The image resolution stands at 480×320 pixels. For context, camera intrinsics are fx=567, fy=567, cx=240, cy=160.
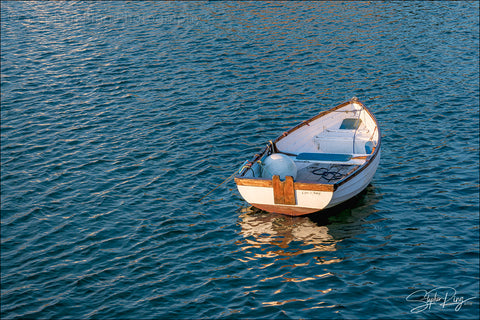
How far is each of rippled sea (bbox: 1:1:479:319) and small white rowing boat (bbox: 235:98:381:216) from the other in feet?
3.24

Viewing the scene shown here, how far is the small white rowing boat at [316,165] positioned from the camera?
2052cm

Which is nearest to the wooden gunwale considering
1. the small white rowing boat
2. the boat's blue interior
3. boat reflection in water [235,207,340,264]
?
the small white rowing boat

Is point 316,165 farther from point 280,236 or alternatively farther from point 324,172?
point 280,236

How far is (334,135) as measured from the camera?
25875 millimetres

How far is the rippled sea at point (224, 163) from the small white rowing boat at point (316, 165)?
38.8 inches

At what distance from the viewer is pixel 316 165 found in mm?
23672

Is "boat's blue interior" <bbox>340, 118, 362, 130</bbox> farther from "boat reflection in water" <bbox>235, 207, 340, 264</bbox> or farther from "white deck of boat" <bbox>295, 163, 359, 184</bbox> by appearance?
"boat reflection in water" <bbox>235, 207, 340, 264</bbox>

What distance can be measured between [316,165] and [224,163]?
441 cm

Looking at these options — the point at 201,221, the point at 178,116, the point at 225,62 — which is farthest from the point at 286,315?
the point at 225,62

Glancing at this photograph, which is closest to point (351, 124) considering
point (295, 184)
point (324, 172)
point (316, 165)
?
point (316, 165)

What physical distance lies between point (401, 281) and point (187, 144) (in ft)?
44.0

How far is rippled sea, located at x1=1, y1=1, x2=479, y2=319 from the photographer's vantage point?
1772 cm

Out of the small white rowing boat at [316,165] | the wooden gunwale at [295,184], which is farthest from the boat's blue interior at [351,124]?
the wooden gunwale at [295,184]

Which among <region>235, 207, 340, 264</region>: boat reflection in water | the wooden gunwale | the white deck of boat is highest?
the wooden gunwale
